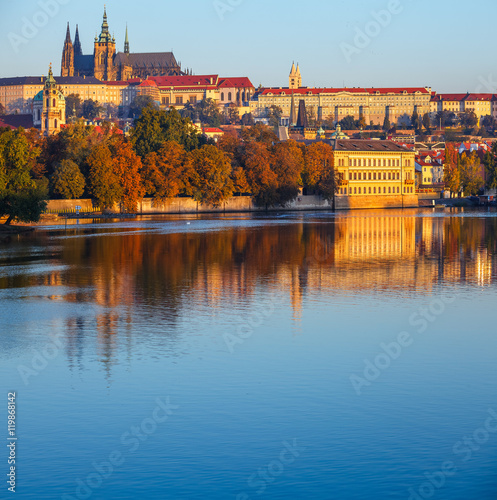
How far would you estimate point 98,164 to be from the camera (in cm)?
8831

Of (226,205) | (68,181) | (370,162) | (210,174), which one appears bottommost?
(226,205)

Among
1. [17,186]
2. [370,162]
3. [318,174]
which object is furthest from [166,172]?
[370,162]

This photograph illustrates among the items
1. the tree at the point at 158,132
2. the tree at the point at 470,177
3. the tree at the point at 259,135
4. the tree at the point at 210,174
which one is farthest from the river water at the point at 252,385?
the tree at the point at 470,177

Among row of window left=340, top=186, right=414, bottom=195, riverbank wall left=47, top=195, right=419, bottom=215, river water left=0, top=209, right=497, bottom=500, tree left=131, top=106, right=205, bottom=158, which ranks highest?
tree left=131, top=106, right=205, bottom=158

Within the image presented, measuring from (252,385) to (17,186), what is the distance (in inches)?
1910

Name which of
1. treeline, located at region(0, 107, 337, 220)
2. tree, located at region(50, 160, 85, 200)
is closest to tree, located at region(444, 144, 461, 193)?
treeline, located at region(0, 107, 337, 220)

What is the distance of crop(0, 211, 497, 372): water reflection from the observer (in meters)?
24.0

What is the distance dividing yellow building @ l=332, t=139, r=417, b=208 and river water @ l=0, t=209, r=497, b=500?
9303 centimetres

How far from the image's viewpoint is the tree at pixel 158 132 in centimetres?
10243

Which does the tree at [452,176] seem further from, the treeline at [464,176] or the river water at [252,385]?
the river water at [252,385]

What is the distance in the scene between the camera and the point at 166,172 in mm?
97625

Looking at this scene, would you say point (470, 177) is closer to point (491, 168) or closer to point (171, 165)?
point (491, 168)

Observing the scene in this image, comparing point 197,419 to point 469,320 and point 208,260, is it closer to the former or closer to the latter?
point 469,320

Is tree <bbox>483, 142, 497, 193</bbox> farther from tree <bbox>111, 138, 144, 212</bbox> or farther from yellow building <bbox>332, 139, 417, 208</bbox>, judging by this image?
tree <bbox>111, 138, 144, 212</bbox>
